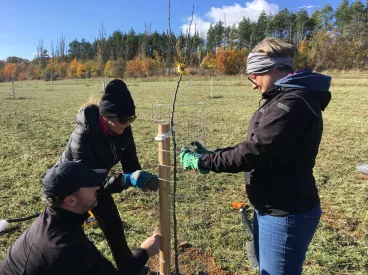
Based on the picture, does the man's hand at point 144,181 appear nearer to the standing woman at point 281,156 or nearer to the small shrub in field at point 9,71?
the standing woman at point 281,156

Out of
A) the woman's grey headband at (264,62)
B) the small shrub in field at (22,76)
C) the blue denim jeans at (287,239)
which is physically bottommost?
the blue denim jeans at (287,239)

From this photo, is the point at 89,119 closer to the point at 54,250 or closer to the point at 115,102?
the point at 115,102

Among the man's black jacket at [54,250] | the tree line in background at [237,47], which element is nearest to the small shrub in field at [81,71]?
the tree line in background at [237,47]

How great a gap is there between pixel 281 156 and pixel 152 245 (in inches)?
45.1

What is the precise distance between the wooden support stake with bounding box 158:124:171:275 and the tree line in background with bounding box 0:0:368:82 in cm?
3422

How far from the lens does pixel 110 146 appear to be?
255cm

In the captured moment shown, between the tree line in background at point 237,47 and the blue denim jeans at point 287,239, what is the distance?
34640mm

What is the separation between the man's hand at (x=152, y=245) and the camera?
2173mm

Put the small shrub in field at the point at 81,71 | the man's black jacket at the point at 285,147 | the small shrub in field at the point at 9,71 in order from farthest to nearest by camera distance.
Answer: the small shrub in field at the point at 9,71, the small shrub in field at the point at 81,71, the man's black jacket at the point at 285,147

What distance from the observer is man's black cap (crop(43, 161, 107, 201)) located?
173 cm

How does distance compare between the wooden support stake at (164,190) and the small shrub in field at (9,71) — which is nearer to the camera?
the wooden support stake at (164,190)

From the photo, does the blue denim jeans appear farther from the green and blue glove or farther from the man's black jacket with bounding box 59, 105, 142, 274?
the man's black jacket with bounding box 59, 105, 142, 274

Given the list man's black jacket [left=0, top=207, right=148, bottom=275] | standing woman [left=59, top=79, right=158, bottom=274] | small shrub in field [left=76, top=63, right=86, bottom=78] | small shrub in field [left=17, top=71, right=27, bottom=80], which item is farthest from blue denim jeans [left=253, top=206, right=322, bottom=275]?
small shrub in field [left=17, top=71, right=27, bottom=80]

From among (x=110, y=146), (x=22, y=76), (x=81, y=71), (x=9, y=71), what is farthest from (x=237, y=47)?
(x=110, y=146)
